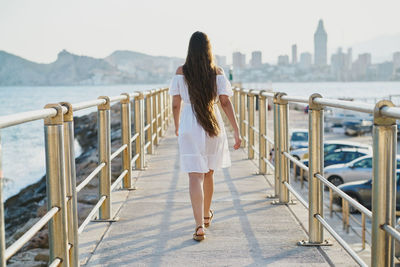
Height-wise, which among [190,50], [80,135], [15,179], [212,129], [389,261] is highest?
[190,50]

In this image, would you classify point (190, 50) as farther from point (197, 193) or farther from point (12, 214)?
point (12, 214)

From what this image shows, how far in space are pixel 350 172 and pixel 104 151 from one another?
16.5 metres

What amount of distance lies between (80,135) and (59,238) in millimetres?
38030

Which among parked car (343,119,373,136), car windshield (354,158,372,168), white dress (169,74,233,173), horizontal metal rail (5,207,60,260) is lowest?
parked car (343,119,373,136)

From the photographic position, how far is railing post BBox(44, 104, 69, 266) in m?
3.42

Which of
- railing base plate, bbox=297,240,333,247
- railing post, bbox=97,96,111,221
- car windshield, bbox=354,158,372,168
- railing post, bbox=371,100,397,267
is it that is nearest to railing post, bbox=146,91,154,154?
railing post, bbox=97,96,111,221

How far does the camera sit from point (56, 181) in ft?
11.4

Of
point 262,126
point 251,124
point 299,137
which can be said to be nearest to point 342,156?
point 299,137

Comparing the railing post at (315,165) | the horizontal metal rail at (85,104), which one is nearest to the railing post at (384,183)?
the railing post at (315,165)

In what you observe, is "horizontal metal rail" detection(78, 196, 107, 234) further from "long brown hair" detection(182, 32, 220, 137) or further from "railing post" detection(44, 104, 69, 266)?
"long brown hair" detection(182, 32, 220, 137)

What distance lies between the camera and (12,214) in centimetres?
1939

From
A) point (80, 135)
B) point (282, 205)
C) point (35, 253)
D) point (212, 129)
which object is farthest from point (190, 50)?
point (80, 135)

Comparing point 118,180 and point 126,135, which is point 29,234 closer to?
point 118,180

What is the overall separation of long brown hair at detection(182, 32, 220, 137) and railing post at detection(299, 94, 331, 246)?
0.84 meters
